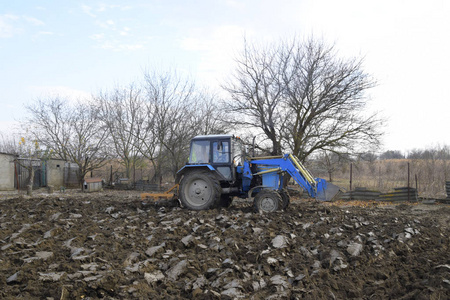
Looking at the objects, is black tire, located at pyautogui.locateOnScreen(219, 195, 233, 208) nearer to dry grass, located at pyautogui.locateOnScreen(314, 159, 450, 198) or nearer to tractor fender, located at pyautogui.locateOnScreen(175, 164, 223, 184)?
tractor fender, located at pyautogui.locateOnScreen(175, 164, 223, 184)

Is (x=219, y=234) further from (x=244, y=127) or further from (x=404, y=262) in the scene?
(x=244, y=127)

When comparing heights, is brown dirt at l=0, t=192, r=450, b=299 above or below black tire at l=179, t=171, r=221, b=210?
below

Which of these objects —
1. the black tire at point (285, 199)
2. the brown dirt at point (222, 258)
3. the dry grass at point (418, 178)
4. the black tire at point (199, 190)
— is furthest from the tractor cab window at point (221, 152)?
the dry grass at point (418, 178)

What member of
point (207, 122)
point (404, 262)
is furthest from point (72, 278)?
point (207, 122)

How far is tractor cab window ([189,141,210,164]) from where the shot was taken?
9.73 meters

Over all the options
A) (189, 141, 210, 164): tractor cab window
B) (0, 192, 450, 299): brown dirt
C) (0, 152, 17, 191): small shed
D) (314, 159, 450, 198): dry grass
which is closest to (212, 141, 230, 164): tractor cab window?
(189, 141, 210, 164): tractor cab window

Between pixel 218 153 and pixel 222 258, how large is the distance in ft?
15.8

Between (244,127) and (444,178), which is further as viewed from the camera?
(244,127)

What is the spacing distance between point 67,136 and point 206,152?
16.3m

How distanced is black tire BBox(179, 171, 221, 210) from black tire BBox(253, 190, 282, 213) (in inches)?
43.6

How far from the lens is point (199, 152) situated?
9.80 metres

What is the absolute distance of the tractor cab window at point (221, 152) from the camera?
9523mm

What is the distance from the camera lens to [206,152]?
384 inches

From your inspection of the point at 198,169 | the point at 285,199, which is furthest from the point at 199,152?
the point at 285,199
